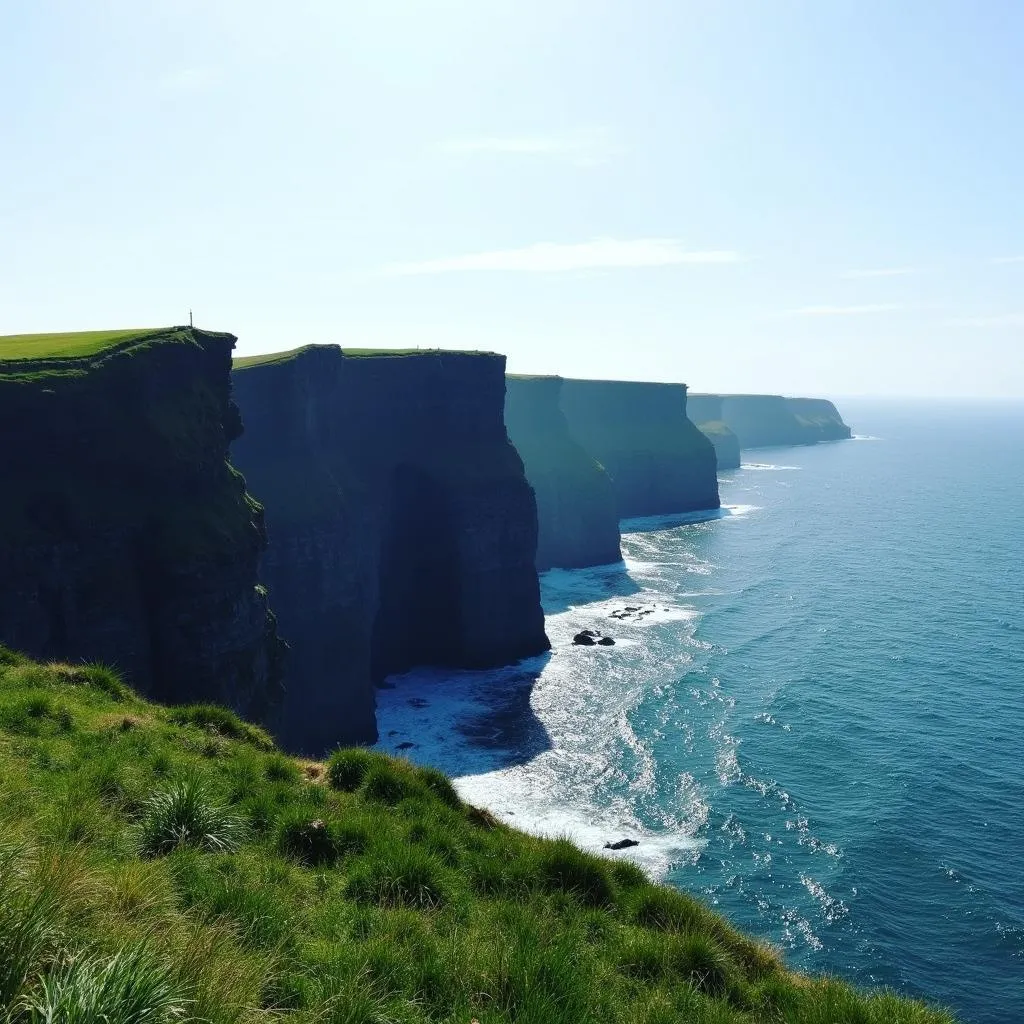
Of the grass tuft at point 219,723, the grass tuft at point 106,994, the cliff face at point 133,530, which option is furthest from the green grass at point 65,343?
the grass tuft at point 106,994

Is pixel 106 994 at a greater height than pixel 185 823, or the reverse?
pixel 106 994

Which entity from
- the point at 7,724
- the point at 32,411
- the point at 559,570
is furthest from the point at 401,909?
the point at 559,570

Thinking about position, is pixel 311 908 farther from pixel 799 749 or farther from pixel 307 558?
pixel 799 749

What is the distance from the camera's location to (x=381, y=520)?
72.2 metres

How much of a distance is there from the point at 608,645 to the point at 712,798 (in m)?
31.9

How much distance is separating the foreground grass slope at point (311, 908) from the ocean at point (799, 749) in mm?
20831

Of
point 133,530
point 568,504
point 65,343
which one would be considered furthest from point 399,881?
point 568,504

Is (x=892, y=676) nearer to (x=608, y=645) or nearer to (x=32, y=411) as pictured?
(x=608, y=645)

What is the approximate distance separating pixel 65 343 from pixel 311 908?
139 ft

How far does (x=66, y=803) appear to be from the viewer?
11125 mm

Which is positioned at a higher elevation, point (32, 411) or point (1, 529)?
point (32, 411)

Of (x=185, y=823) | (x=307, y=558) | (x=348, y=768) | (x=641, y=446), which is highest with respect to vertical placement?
(x=641, y=446)

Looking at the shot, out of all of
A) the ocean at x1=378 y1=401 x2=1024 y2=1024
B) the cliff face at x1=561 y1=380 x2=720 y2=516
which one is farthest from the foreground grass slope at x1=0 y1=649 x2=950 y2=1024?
the cliff face at x1=561 y1=380 x2=720 y2=516

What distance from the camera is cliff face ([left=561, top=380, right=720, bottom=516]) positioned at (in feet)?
524
